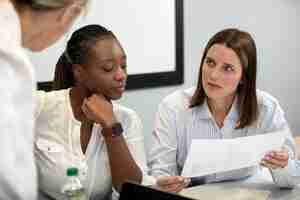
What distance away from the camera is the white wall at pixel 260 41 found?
2619 millimetres

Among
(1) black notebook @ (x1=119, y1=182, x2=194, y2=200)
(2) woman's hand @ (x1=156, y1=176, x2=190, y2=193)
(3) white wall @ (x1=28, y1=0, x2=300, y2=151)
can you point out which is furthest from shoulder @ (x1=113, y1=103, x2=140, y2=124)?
(3) white wall @ (x1=28, y1=0, x2=300, y2=151)

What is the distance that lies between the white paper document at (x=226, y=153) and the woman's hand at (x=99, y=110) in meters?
0.28

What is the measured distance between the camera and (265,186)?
64.5 inches

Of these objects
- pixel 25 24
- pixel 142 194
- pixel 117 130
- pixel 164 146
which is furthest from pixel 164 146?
pixel 25 24

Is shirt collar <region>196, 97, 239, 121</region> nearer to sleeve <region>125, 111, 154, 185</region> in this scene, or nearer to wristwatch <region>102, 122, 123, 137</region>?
sleeve <region>125, 111, 154, 185</region>

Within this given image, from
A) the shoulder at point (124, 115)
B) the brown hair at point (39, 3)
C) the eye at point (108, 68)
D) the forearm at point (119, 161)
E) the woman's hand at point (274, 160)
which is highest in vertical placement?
the brown hair at point (39, 3)

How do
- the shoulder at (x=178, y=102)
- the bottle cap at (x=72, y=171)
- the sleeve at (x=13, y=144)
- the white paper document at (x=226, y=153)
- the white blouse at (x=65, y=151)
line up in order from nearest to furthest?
the sleeve at (x=13, y=144), the bottle cap at (x=72, y=171), the white blouse at (x=65, y=151), the white paper document at (x=226, y=153), the shoulder at (x=178, y=102)

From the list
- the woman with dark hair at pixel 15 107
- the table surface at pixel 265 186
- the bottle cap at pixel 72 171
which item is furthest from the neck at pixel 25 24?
the table surface at pixel 265 186

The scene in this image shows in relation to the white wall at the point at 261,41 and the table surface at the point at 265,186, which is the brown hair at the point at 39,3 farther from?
the white wall at the point at 261,41

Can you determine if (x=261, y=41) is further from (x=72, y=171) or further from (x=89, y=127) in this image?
(x=72, y=171)

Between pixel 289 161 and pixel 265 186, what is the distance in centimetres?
13

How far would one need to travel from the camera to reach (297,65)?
3254 mm

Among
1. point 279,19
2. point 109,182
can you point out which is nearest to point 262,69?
point 279,19

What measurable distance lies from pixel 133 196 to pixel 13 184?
0.33 meters
